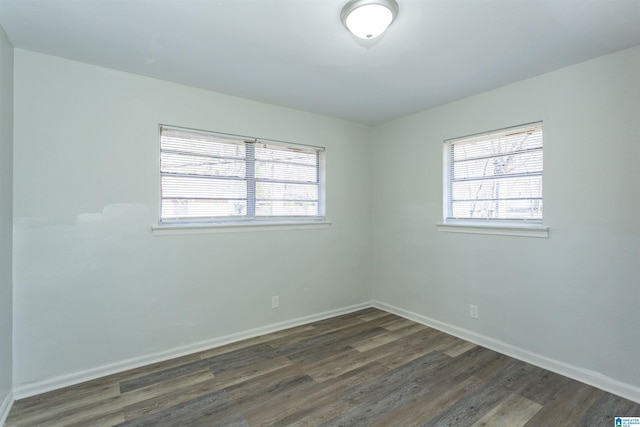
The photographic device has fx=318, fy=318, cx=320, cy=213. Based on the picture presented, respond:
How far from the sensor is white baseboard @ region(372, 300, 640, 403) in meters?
2.30

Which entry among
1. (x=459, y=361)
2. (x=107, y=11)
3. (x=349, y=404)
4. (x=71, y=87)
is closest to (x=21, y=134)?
(x=71, y=87)

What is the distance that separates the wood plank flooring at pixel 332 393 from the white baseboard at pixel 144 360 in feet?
0.22

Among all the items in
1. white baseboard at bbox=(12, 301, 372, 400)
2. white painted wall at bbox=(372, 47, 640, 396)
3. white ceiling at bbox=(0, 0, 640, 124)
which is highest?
white ceiling at bbox=(0, 0, 640, 124)

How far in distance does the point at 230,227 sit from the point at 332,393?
5.84 feet

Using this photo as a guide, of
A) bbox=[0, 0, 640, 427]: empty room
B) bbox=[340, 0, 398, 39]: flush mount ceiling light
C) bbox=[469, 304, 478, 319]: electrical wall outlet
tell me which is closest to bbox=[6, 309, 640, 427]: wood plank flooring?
bbox=[0, 0, 640, 427]: empty room

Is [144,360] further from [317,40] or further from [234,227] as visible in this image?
[317,40]

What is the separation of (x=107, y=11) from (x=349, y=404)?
2923mm

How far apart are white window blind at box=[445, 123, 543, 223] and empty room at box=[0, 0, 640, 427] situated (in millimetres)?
19

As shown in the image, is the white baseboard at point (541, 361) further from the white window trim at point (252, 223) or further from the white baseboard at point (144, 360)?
the white window trim at point (252, 223)

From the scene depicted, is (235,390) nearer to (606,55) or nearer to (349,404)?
(349,404)

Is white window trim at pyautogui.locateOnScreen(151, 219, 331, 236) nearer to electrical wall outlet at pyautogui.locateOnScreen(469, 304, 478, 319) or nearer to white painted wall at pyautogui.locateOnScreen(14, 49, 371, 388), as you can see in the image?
white painted wall at pyautogui.locateOnScreen(14, 49, 371, 388)

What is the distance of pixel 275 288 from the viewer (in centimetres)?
353

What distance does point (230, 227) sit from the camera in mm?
3221

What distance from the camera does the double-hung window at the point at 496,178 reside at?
2.84 metres
